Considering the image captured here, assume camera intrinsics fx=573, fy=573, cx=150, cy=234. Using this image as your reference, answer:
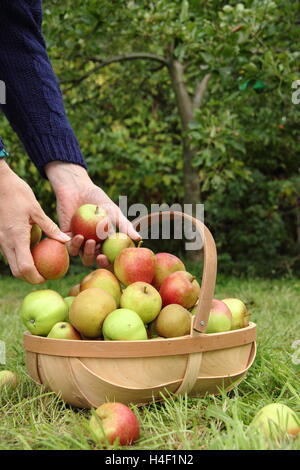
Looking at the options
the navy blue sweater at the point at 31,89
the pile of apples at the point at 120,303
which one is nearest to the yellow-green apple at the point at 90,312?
the pile of apples at the point at 120,303

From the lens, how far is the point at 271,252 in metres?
6.49

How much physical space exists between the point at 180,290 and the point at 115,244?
350 millimetres

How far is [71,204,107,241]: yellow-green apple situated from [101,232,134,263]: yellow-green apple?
42 mm

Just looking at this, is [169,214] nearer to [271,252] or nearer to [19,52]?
[19,52]

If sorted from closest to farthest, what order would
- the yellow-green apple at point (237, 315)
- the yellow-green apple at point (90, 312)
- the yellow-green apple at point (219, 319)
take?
the yellow-green apple at point (90, 312)
the yellow-green apple at point (219, 319)
the yellow-green apple at point (237, 315)

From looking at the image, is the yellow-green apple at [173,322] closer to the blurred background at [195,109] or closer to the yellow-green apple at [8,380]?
the yellow-green apple at [8,380]

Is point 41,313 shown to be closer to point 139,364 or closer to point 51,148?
point 139,364

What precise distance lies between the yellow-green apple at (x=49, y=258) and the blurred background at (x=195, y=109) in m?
2.47

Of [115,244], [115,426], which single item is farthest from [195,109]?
[115,426]

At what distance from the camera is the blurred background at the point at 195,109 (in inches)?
165

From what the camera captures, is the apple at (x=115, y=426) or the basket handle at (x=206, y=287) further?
the basket handle at (x=206, y=287)

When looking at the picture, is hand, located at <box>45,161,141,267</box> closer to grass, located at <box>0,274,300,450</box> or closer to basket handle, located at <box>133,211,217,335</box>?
basket handle, located at <box>133,211,217,335</box>

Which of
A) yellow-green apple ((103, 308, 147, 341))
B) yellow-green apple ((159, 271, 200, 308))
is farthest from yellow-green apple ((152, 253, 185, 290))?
yellow-green apple ((103, 308, 147, 341))

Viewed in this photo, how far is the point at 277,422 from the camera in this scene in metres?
1.51
